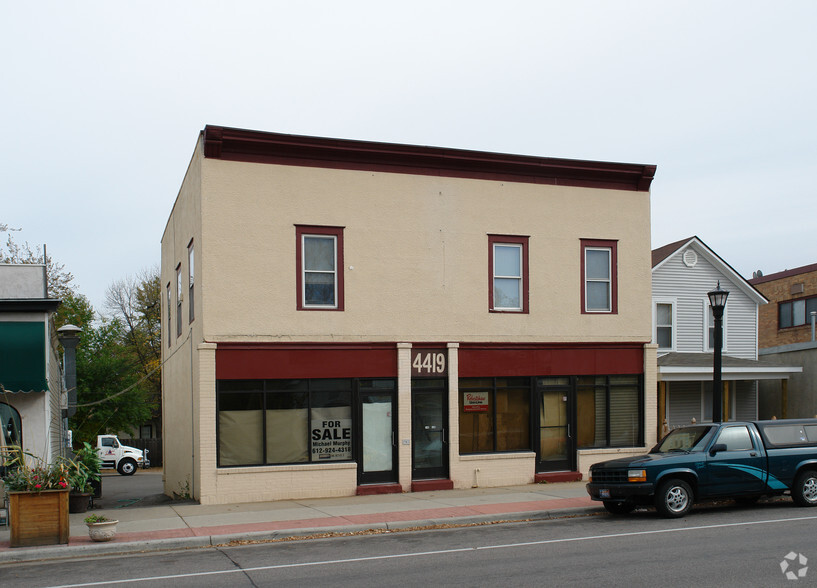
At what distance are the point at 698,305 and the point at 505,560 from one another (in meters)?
19.2

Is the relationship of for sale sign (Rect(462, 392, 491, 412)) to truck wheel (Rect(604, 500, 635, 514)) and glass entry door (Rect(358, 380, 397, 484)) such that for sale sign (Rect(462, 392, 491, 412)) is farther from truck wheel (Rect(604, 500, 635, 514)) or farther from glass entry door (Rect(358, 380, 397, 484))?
truck wheel (Rect(604, 500, 635, 514))

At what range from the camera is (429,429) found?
1931cm

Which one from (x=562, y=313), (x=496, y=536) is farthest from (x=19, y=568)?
(x=562, y=313)

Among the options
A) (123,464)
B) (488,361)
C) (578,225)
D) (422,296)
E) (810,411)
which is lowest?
(123,464)

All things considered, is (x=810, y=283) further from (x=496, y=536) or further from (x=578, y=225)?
(x=496, y=536)

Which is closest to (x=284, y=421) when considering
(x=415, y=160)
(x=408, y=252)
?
(x=408, y=252)

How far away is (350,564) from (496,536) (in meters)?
3.03

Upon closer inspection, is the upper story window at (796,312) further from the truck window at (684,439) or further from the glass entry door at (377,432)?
the glass entry door at (377,432)

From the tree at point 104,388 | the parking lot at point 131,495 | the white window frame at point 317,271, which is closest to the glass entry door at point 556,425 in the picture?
the white window frame at point 317,271

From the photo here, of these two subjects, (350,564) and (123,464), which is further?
(123,464)

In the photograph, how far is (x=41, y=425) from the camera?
1568 centimetres

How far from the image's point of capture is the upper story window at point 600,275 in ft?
69.0

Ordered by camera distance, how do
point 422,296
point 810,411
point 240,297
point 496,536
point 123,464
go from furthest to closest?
point 123,464 < point 810,411 < point 422,296 < point 240,297 < point 496,536

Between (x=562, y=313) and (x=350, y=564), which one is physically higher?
(x=562, y=313)
